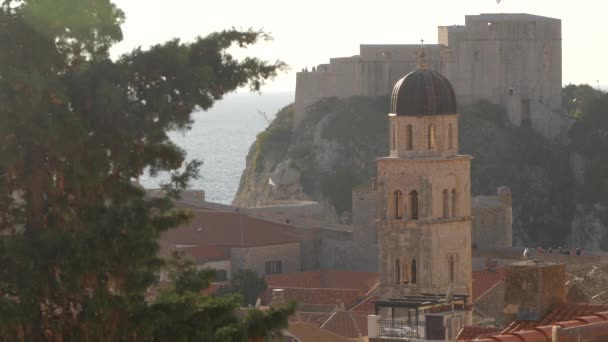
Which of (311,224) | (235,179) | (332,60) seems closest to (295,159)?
(332,60)

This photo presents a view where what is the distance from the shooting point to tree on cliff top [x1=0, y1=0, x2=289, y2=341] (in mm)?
17953

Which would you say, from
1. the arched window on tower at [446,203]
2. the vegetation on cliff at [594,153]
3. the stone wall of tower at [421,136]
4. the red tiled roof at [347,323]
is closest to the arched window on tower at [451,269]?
the arched window on tower at [446,203]

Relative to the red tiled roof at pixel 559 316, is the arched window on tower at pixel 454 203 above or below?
above

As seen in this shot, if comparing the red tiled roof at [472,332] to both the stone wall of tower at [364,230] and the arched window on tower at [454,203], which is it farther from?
the stone wall of tower at [364,230]

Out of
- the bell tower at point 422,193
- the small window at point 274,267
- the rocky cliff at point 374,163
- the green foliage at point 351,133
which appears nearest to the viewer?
the bell tower at point 422,193

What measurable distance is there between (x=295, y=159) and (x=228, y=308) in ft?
226

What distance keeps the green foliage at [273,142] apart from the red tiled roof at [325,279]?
31.8 m

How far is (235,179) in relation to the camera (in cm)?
14712

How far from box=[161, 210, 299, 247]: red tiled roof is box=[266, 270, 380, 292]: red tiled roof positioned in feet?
15.0

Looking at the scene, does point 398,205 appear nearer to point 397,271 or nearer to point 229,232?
point 397,271

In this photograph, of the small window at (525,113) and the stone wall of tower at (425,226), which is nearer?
the stone wall of tower at (425,226)

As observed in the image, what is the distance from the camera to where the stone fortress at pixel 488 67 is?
85.9m

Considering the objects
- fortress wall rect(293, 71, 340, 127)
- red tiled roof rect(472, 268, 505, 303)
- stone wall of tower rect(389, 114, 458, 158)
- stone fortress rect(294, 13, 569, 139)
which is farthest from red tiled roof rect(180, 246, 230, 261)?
fortress wall rect(293, 71, 340, 127)

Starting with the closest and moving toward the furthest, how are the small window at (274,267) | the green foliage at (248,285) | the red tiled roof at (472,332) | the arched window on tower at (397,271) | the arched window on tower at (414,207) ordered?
the red tiled roof at (472,332) < the arched window on tower at (397,271) < the arched window on tower at (414,207) < the green foliage at (248,285) < the small window at (274,267)
